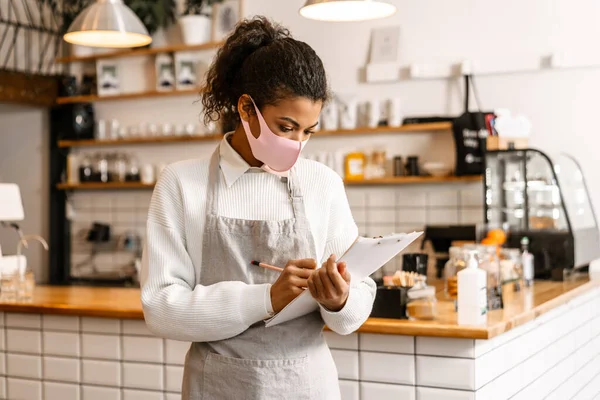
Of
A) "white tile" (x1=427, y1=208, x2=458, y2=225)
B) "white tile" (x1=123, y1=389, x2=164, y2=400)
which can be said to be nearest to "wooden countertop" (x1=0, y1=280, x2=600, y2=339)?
"white tile" (x1=123, y1=389, x2=164, y2=400)

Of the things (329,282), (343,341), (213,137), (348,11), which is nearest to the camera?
(329,282)

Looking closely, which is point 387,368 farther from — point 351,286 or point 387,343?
point 351,286

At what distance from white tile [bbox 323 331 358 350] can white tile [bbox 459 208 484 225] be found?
8.33 ft

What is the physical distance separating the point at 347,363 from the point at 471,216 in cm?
260

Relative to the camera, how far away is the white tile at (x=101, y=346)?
3074 millimetres

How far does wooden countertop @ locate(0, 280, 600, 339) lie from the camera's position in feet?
8.14

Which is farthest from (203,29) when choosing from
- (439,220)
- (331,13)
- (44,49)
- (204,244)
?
(204,244)

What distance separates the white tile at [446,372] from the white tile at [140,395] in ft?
3.30

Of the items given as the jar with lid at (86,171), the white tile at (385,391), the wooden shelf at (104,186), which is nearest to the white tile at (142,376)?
the white tile at (385,391)

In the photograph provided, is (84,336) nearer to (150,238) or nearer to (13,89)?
(150,238)

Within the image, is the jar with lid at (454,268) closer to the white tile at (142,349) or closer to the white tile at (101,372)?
the white tile at (142,349)

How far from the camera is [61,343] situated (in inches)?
125

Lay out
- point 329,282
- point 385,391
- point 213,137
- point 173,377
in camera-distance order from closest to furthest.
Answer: point 329,282 → point 385,391 → point 173,377 → point 213,137

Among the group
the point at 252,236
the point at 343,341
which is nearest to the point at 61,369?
the point at 343,341
